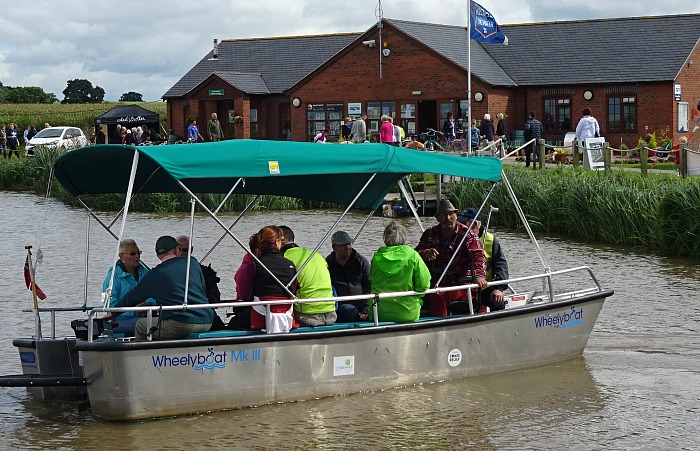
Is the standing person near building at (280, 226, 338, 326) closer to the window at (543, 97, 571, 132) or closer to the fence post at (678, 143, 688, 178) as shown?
the fence post at (678, 143, 688, 178)

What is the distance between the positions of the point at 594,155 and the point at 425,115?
1624cm

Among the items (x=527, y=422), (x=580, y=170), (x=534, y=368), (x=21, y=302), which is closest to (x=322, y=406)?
(x=527, y=422)

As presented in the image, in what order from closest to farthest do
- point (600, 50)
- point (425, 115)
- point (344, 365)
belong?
point (344, 365) → point (600, 50) → point (425, 115)

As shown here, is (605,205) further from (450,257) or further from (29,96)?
(29,96)

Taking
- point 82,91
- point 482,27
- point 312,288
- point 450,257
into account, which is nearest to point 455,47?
point 482,27

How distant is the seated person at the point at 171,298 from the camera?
1016 centimetres

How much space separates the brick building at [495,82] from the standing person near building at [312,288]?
3100cm

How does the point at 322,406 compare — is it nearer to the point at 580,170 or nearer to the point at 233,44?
the point at 580,170

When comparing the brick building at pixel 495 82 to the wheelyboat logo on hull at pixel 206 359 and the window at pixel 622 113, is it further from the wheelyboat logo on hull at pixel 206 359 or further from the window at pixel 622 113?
the wheelyboat logo on hull at pixel 206 359

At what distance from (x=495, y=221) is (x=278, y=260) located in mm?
16169

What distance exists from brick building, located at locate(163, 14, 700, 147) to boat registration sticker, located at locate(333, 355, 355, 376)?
31.1 meters

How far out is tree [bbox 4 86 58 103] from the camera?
98312 millimetres

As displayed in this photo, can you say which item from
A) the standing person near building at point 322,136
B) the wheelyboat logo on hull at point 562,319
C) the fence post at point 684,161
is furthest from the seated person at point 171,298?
the standing person near building at point 322,136

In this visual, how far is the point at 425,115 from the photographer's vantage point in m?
45.8
